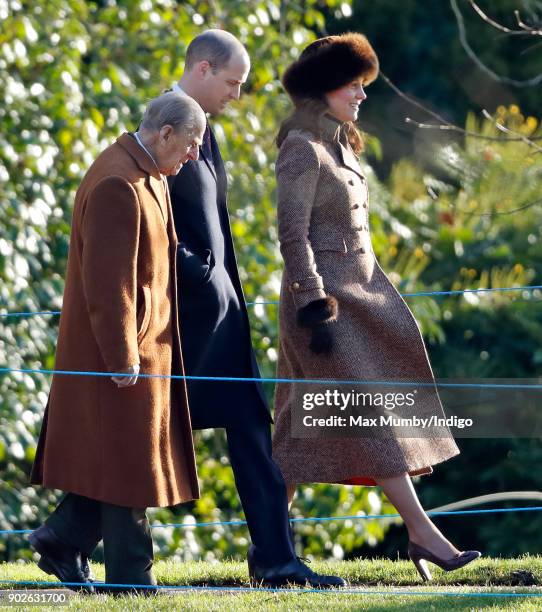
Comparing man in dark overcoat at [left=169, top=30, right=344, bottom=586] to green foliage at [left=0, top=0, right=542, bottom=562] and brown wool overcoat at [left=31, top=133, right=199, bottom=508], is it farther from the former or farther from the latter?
green foliage at [left=0, top=0, right=542, bottom=562]

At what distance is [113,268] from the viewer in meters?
4.02

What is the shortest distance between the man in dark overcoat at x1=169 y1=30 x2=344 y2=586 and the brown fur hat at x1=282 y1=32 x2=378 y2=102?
25 centimetres

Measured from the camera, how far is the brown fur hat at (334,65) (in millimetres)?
4680

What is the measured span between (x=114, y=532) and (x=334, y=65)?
1.63 m

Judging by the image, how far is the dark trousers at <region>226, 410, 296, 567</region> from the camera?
14.8ft

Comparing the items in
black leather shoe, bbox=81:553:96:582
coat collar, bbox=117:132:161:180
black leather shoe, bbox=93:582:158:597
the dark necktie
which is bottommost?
black leather shoe, bbox=81:553:96:582

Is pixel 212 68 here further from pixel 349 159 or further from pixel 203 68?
pixel 349 159

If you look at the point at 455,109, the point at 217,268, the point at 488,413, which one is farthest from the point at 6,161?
the point at 455,109

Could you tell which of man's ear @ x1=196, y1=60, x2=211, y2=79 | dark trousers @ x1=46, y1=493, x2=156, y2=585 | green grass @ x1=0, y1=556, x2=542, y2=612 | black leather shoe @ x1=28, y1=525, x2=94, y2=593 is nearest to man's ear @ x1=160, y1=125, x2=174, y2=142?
man's ear @ x1=196, y1=60, x2=211, y2=79

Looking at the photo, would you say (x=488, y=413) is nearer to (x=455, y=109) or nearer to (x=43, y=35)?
(x=43, y=35)

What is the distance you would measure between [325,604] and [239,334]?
899 millimetres

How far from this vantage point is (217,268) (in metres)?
4.52

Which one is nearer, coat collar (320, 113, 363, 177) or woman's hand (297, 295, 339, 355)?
woman's hand (297, 295, 339, 355)

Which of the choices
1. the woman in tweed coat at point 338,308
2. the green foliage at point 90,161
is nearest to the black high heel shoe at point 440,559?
the woman in tweed coat at point 338,308
